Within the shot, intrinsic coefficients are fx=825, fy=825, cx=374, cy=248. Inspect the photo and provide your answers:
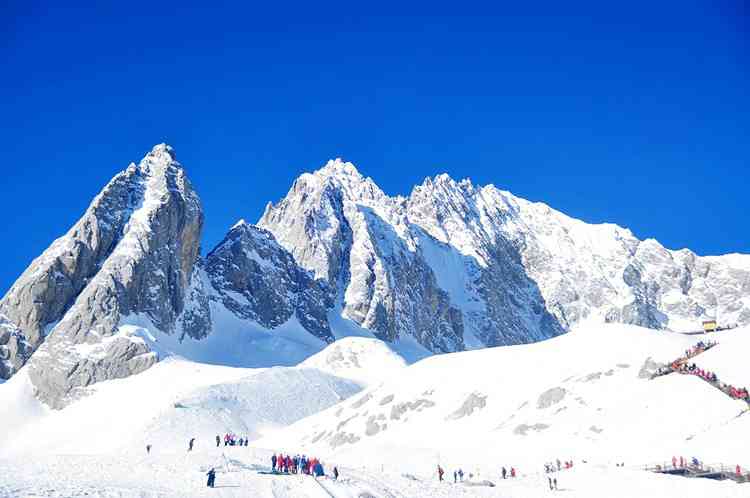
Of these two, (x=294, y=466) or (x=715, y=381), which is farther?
(x=715, y=381)

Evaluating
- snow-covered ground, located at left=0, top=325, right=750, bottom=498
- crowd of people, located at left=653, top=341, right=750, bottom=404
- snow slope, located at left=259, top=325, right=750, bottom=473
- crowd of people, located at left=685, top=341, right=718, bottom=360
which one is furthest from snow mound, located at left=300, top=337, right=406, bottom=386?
crowd of people, located at left=653, top=341, right=750, bottom=404

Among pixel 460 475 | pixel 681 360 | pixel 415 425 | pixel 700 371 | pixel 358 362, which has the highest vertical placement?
pixel 358 362

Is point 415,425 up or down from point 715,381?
up

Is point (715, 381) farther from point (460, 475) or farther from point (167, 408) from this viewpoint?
point (167, 408)

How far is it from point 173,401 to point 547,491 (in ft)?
334

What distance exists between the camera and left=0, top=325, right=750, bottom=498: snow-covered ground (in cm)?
4541

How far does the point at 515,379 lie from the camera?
103 m

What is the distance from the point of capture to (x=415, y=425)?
101188 mm

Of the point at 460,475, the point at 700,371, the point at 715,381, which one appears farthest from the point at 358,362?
the point at 460,475

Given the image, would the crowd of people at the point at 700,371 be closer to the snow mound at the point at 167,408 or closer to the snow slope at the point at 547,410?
the snow slope at the point at 547,410

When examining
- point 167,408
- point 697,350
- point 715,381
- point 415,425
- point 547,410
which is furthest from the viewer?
point 167,408

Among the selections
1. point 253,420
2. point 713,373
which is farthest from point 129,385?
point 713,373

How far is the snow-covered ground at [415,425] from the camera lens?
149 ft

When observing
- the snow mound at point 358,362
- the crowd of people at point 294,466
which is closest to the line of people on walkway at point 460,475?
the crowd of people at point 294,466
